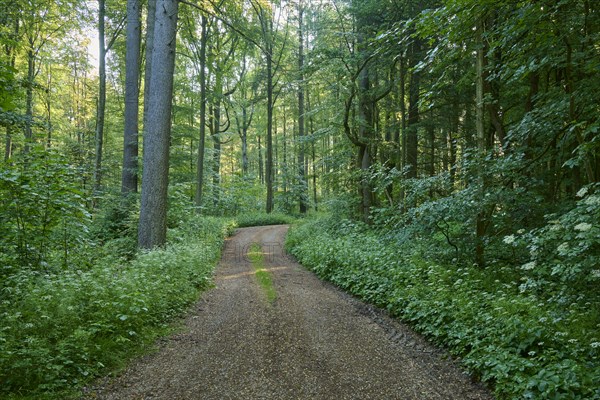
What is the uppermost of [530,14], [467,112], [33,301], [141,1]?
[141,1]

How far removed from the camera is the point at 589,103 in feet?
16.8

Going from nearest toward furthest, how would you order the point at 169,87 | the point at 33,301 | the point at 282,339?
the point at 33,301, the point at 282,339, the point at 169,87

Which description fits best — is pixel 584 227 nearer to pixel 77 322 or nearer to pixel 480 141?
pixel 480 141

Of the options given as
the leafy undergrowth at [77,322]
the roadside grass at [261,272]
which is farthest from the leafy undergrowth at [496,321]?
the leafy undergrowth at [77,322]

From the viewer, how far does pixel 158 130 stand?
26.9ft

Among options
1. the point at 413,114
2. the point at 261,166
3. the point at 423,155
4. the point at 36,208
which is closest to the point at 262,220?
the point at 423,155

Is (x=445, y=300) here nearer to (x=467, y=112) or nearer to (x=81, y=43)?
(x=467, y=112)

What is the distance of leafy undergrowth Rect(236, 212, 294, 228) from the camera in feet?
71.1

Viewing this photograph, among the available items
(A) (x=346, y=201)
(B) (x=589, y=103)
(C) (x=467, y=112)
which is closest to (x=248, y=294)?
(B) (x=589, y=103)

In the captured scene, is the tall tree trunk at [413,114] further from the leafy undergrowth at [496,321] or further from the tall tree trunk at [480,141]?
the leafy undergrowth at [496,321]

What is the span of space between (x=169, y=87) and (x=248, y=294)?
17.9 ft

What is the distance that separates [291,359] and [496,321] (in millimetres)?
2691

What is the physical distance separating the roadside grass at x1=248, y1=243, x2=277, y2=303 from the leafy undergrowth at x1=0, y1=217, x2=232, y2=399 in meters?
1.67

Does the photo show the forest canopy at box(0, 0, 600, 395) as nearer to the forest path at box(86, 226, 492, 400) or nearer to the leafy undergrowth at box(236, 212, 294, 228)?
the forest path at box(86, 226, 492, 400)
